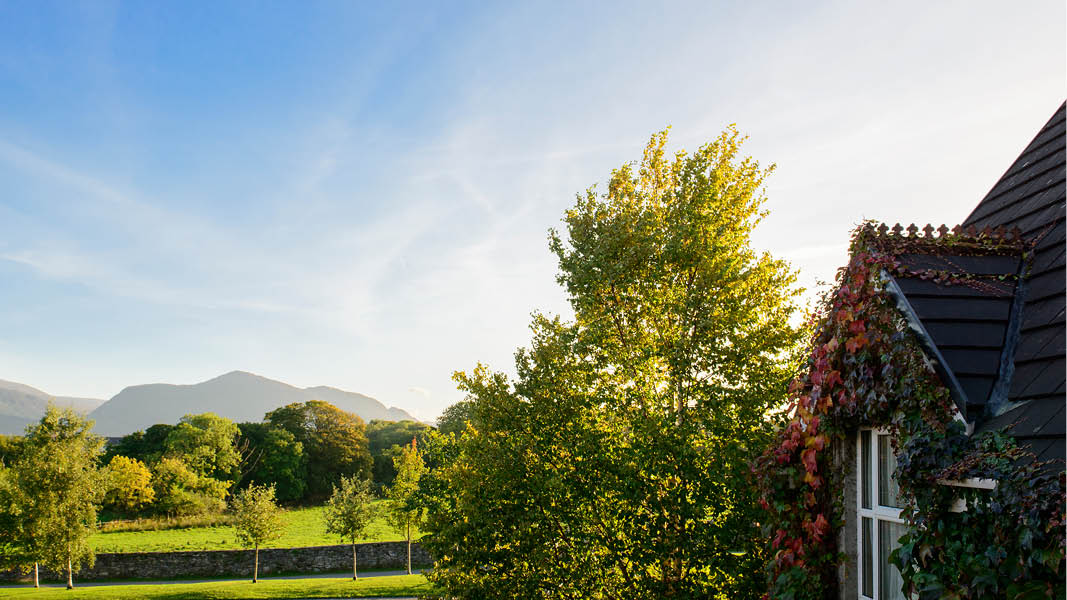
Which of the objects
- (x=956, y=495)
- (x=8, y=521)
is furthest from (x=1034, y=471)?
(x=8, y=521)

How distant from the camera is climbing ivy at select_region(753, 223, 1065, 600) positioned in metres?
3.45

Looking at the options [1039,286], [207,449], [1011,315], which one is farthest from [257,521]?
[1039,286]

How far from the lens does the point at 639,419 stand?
8719mm

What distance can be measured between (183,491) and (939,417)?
53625 mm

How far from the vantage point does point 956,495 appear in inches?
157

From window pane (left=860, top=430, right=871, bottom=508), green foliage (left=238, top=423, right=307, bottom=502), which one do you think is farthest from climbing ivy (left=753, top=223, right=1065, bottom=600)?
green foliage (left=238, top=423, right=307, bottom=502)

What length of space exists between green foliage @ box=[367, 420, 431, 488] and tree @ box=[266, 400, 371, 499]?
3.33 meters

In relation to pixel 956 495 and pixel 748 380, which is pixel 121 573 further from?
pixel 956 495

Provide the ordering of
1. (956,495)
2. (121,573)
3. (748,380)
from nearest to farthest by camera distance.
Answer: (956,495) → (748,380) → (121,573)

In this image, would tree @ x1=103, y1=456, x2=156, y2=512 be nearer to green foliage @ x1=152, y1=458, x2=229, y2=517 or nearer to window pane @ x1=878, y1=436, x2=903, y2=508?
green foliage @ x1=152, y1=458, x2=229, y2=517

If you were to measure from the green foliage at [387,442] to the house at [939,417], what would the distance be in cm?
5087

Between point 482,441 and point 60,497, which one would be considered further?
point 60,497

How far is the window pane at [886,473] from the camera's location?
4938mm

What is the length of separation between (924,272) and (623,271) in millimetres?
4973
